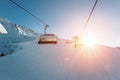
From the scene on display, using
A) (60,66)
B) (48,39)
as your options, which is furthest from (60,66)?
(48,39)

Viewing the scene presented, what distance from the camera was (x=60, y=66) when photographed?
23672 millimetres

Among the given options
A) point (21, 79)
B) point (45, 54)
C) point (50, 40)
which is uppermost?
point (50, 40)

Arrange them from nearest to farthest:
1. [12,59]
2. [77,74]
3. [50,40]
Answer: [50,40] < [77,74] < [12,59]

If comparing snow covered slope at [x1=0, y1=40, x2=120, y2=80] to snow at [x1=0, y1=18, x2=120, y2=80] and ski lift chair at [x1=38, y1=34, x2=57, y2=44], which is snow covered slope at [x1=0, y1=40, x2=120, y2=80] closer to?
snow at [x1=0, y1=18, x2=120, y2=80]

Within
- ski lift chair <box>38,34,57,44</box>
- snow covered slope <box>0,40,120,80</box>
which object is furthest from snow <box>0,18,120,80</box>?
ski lift chair <box>38,34,57,44</box>

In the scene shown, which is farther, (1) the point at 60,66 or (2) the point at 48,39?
(1) the point at 60,66

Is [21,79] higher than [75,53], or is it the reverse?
[75,53]

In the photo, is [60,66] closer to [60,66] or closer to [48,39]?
[60,66]

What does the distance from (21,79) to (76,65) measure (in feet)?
25.6

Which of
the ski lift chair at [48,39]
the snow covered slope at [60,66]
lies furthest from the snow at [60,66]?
the ski lift chair at [48,39]

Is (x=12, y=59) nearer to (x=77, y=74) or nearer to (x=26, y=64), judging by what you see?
(x=26, y=64)

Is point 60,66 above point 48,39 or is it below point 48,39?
below

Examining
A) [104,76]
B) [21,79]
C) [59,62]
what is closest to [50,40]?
[21,79]

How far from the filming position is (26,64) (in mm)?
24781
